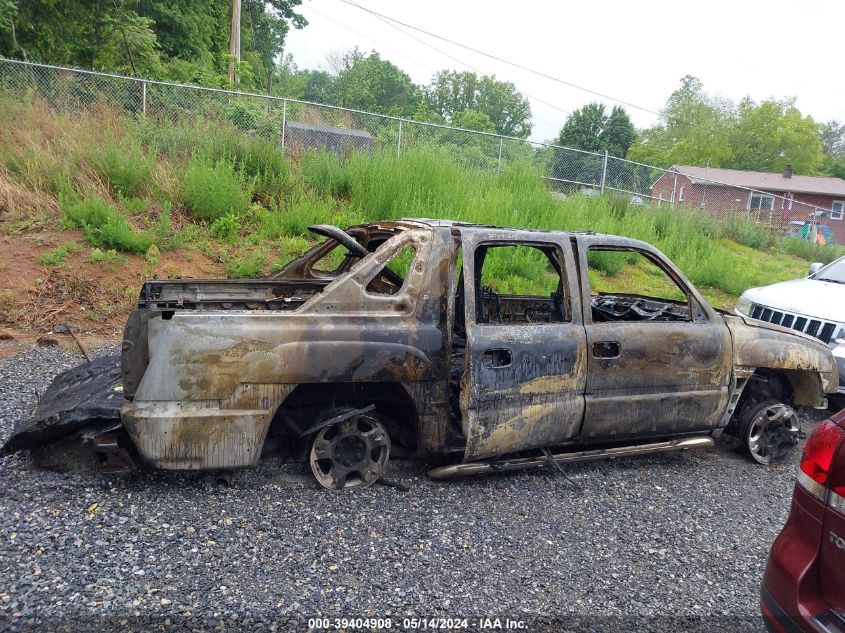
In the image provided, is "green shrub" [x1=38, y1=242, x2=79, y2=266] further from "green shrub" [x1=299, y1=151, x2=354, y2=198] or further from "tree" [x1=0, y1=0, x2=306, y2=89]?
"tree" [x1=0, y1=0, x2=306, y2=89]

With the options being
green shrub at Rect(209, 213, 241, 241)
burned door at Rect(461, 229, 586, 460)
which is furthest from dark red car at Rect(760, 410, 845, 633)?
green shrub at Rect(209, 213, 241, 241)

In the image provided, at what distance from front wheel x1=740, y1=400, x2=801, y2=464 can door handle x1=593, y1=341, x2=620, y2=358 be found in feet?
4.99

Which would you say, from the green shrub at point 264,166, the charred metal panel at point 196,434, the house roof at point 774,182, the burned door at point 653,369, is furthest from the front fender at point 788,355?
the house roof at point 774,182

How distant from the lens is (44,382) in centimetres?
562

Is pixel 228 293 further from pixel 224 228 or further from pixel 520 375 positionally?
pixel 224 228

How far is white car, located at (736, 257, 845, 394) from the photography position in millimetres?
5984

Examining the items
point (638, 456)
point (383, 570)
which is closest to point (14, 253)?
point (383, 570)

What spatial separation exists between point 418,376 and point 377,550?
1080mm

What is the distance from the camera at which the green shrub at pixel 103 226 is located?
810 centimetres

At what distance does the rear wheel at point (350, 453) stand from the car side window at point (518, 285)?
1290 millimetres

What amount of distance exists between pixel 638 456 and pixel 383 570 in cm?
263

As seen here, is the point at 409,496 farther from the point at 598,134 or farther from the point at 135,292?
the point at 598,134

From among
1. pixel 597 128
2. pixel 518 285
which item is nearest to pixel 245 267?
pixel 518 285

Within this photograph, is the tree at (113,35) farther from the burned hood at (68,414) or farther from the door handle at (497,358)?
the door handle at (497,358)
